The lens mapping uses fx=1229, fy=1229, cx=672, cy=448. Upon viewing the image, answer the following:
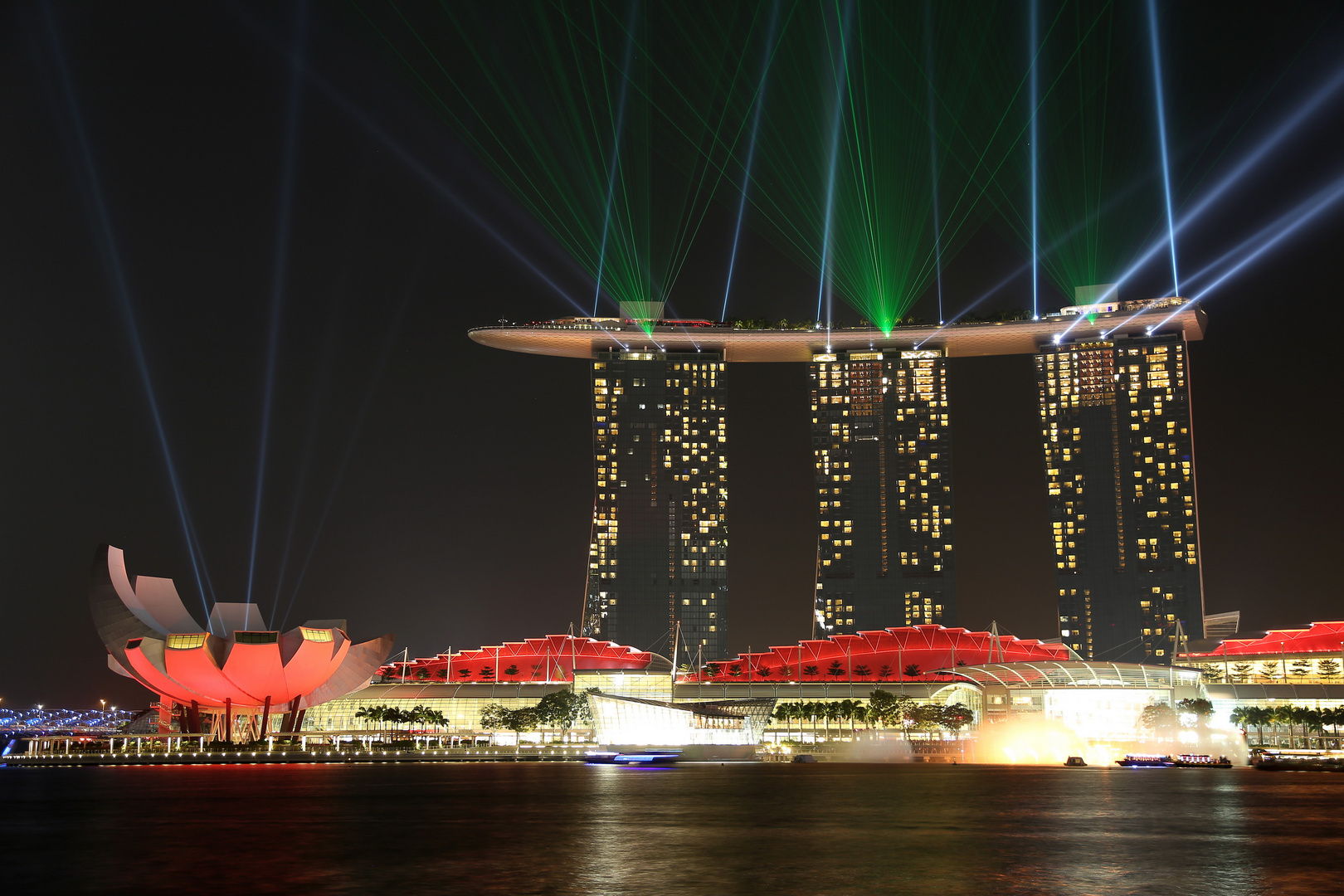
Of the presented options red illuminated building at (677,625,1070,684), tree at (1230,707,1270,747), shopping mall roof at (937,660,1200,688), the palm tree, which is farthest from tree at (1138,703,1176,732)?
the palm tree

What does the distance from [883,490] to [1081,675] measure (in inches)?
2110

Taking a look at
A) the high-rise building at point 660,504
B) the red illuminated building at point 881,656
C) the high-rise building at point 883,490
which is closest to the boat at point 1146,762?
the red illuminated building at point 881,656

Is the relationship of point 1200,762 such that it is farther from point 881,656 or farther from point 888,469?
point 888,469

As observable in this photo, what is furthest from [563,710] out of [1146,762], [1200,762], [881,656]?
[1200,762]

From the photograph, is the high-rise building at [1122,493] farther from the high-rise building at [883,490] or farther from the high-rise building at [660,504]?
the high-rise building at [660,504]

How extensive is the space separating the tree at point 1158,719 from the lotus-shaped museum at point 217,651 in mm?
67221

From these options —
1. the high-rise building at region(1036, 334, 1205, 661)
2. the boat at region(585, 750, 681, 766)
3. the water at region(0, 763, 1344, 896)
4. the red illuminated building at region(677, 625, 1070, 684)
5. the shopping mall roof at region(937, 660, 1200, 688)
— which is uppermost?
the high-rise building at region(1036, 334, 1205, 661)

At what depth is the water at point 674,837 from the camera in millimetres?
28234

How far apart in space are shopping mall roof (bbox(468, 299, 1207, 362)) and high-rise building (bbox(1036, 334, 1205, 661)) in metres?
2.62

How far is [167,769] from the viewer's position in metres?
86.6

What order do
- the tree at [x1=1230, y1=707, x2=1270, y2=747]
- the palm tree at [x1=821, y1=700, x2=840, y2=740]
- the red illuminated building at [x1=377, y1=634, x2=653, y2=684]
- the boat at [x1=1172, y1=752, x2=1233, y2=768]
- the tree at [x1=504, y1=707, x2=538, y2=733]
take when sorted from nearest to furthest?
the boat at [x1=1172, y1=752, x2=1233, y2=768] → the tree at [x1=1230, y1=707, x2=1270, y2=747] → the tree at [x1=504, y1=707, x2=538, y2=733] → the palm tree at [x1=821, y1=700, x2=840, y2=740] → the red illuminated building at [x1=377, y1=634, x2=653, y2=684]

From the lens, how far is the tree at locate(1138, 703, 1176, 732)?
110000 millimetres

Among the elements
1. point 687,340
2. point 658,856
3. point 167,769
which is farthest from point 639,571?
point 658,856

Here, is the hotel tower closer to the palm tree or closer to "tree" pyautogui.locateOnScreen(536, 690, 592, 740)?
"tree" pyautogui.locateOnScreen(536, 690, 592, 740)
